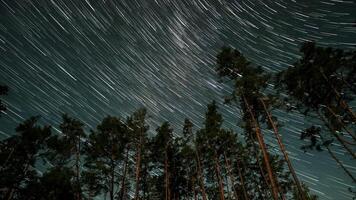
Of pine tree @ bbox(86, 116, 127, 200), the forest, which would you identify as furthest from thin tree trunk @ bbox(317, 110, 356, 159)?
pine tree @ bbox(86, 116, 127, 200)

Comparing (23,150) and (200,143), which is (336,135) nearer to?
(200,143)

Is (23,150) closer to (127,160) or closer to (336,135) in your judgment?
(127,160)

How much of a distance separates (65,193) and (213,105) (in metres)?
14.8

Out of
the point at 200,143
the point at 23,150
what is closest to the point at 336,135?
the point at 200,143

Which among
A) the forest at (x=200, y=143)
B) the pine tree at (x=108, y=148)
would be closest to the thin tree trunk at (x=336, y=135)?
the forest at (x=200, y=143)

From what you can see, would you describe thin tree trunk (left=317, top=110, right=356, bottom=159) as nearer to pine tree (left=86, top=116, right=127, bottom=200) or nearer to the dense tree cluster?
the dense tree cluster

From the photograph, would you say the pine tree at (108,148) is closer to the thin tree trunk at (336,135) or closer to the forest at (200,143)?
the forest at (200,143)

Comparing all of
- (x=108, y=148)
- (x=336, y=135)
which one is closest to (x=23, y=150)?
(x=108, y=148)

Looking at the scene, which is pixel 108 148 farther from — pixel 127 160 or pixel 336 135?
pixel 336 135

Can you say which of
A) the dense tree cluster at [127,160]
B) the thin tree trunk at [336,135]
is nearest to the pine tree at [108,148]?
the dense tree cluster at [127,160]

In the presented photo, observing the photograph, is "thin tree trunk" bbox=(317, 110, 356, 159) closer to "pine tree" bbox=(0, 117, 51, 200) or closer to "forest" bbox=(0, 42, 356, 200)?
"forest" bbox=(0, 42, 356, 200)

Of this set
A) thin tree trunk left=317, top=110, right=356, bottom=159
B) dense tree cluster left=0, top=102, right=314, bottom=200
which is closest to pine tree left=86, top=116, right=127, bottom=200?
dense tree cluster left=0, top=102, right=314, bottom=200

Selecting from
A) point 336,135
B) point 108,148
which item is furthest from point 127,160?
point 336,135

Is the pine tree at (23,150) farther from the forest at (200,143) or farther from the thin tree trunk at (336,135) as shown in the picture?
the thin tree trunk at (336,135)
